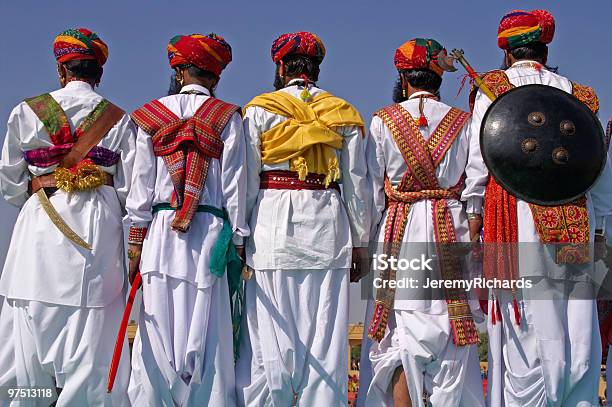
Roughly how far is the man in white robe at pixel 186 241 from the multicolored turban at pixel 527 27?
2099 mm

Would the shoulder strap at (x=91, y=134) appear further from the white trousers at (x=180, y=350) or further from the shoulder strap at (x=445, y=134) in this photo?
the shoulder strap at (x=445, y=134)

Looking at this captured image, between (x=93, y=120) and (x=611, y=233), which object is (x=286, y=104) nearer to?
(x=93, y=120)

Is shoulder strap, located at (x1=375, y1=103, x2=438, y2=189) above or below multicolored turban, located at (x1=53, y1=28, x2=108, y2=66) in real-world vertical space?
below

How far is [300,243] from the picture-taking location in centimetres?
669

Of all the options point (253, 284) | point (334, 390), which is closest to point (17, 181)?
point (253, 284)

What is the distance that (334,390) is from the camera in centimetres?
661

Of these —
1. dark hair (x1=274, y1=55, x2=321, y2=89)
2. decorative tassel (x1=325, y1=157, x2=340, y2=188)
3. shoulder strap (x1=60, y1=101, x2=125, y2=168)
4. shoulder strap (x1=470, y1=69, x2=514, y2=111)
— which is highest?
dark hair (x1=274, y1=55, x2=321, y2=89)

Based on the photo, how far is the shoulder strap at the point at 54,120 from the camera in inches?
264

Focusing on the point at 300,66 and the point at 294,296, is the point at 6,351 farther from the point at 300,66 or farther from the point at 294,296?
Answer: the point at 300,66

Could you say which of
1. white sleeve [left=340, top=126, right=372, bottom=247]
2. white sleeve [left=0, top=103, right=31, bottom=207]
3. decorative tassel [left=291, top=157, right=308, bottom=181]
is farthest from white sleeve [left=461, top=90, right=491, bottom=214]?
white sleeve [left=0, top=103, right=31, bottom=207]

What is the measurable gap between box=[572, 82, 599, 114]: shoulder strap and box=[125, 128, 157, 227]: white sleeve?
10.1 ft

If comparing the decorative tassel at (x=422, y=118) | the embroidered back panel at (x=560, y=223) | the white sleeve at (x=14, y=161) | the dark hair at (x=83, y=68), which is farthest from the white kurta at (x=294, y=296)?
the white sleeve at (x=14, y=161)

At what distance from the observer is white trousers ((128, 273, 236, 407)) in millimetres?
6457

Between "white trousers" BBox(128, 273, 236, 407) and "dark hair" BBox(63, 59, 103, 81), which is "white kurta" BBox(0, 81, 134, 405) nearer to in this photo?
"dark hair" BBox(63, 59, 103, 81)
